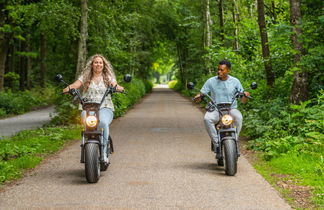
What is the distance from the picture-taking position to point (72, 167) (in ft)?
26.9

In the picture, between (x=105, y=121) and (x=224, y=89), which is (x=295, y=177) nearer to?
(x=224, y=89)

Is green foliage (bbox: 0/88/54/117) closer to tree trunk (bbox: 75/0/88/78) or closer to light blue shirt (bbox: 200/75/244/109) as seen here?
tree trunk (bbox: 75/0/88/78)

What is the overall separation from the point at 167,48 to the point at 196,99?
56.0 metres

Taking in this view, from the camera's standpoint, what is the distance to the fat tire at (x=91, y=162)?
6.54 metres

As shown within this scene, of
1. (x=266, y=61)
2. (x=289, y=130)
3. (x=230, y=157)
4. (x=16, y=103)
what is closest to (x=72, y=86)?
(x=230, y=157)

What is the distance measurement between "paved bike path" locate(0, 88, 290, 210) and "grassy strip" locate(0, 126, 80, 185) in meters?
0.31

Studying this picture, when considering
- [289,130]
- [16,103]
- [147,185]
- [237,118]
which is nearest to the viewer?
[147,185]

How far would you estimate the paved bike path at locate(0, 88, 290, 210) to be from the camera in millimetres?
5516

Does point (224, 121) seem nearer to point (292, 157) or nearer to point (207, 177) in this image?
point (207, 177)

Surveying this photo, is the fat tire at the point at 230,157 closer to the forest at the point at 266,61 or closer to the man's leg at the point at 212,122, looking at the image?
the man's leg at the point at 212,122

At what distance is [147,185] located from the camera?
21.5 feet

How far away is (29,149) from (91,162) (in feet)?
12.8

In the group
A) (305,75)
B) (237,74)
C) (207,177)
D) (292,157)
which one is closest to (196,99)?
(207,177)

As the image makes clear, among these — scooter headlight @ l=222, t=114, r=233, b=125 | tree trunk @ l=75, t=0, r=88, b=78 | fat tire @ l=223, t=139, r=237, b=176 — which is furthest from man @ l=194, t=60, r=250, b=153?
tree trunk @ l=75, t=0, r=88, b=78
